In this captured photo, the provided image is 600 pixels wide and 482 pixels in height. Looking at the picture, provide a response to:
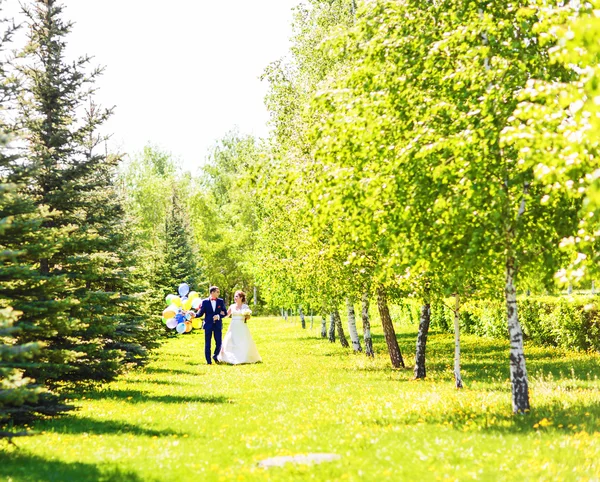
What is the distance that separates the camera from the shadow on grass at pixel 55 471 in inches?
376

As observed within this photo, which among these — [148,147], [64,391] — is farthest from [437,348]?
[148,147]

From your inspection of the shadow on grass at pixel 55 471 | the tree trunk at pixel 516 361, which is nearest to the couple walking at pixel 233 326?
the tree trunk at pixel 516 361

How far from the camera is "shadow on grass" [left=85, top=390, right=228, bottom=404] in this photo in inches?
696

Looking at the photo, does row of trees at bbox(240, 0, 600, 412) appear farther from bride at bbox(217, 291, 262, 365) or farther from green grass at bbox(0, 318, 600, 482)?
bride at bbox(217, 291, 262, 365)

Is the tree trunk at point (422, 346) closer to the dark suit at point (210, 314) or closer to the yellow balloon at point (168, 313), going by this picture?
the dark suit at point (210, 314)

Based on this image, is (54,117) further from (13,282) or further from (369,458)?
(369,458)

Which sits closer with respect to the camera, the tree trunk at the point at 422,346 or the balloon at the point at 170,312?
the tree trunk at the point at 422,346

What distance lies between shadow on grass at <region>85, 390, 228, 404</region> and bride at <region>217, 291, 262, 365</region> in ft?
29.3

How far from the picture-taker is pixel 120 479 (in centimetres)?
948

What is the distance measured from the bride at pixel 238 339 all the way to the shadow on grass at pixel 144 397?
8.94 m

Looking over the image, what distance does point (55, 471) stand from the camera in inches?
393

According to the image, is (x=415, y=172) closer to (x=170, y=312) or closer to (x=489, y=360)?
(x=489, y=360)

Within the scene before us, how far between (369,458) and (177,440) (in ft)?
13.8

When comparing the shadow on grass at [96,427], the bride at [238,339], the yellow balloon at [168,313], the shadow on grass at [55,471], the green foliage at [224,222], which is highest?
the green foliage at [224,222]
